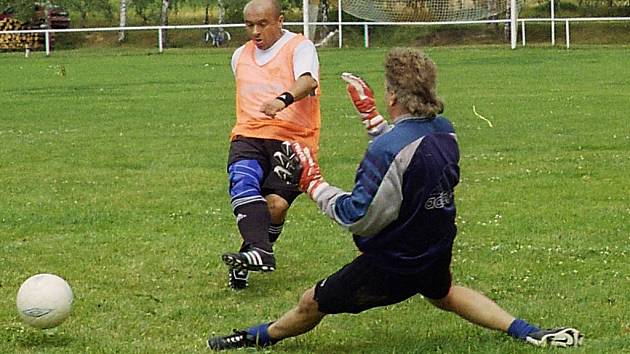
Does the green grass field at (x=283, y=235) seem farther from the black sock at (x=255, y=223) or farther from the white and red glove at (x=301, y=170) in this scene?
the white and red glove at (x=301, y=170)

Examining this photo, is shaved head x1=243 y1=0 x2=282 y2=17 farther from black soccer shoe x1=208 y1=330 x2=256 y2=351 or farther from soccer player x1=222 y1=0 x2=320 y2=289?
black soccer shoe x1=208 y1=330 x2=256 y2=351

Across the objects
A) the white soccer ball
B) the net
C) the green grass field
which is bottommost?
the green grass field

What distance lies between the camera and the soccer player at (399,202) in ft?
18.7

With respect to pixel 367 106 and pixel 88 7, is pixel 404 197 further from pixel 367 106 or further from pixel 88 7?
pixel 88 7

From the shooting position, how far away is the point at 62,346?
653 centimetres

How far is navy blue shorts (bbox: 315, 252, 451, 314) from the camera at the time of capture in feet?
19.5

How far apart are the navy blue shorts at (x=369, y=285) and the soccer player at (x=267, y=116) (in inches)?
68.5

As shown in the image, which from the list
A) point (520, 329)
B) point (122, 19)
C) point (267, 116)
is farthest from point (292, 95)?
point (122, 19)

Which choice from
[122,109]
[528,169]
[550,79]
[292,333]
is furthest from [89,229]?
[550,79]

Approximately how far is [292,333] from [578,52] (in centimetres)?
3084

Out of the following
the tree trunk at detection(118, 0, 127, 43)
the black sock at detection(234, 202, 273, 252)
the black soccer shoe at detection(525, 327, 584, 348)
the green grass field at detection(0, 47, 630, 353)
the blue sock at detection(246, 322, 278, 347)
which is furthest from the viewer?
the tree trunk at detection(118, 0, 127, 43)

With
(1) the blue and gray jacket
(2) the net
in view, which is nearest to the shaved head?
(1) the blue and gray jacket

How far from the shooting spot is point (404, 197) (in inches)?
225

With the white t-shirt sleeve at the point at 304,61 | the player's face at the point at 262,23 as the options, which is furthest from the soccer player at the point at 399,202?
the player's face at the point at 262,23
